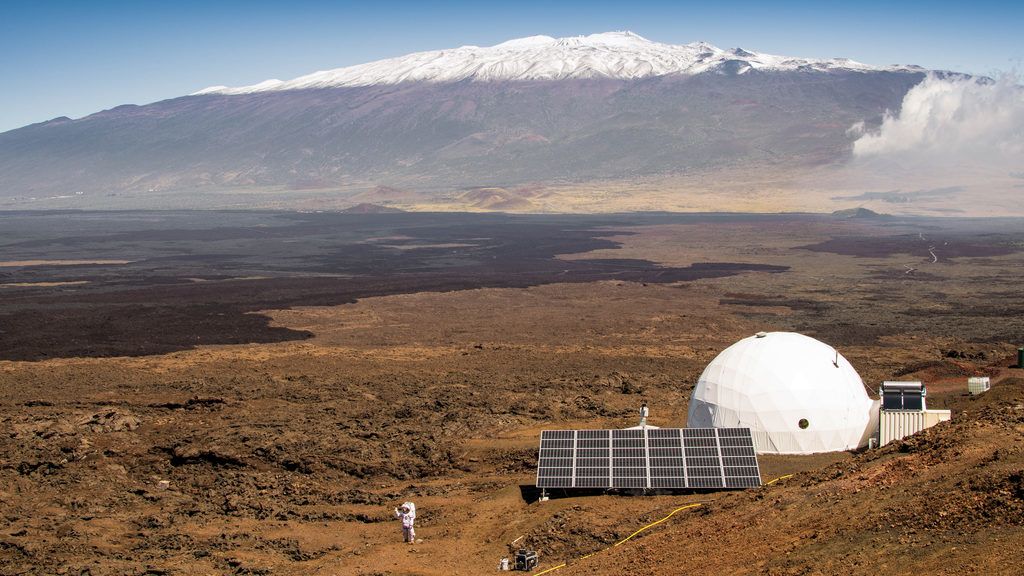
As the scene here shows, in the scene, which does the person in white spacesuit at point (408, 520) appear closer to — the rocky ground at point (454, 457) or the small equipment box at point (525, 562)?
the rocky ground at point (454, 457)

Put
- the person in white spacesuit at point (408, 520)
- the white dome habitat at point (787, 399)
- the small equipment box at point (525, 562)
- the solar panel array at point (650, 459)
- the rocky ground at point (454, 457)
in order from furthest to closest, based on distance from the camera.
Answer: the white dome habitat at point (787, 399) < the solar panel array at point (650, 459) < the person in white spacesuit at point (408, 520) < the small equipment box at point (525, 562) < the rocky ground at point (454, 457)

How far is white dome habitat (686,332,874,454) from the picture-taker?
81.6 feet

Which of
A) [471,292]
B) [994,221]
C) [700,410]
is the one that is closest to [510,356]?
[700,410]

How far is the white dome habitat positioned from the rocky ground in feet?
2.09

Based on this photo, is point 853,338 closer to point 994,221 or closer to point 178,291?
point 178,291

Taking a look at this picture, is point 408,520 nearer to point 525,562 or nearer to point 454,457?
point 525,562

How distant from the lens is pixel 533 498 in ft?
74.6

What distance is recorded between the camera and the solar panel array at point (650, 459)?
72.4 feet

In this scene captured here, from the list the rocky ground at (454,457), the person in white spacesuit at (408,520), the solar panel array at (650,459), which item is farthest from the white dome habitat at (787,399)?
the person in white spacesuit at (408,520)

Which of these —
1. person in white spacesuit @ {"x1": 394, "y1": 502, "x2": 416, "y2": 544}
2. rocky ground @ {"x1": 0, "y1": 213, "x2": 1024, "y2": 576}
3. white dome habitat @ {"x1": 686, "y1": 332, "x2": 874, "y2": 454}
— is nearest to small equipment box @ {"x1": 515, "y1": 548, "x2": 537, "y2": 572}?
rocky ground @ {"x1": 0, "y1": 213, "x2": 1024, "y2": 576}

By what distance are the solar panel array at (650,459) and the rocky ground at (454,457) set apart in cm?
48

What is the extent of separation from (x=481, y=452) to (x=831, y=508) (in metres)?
12.8

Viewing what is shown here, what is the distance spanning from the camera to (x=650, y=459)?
2264 centimetres

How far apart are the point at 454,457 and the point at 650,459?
22.3 ft
